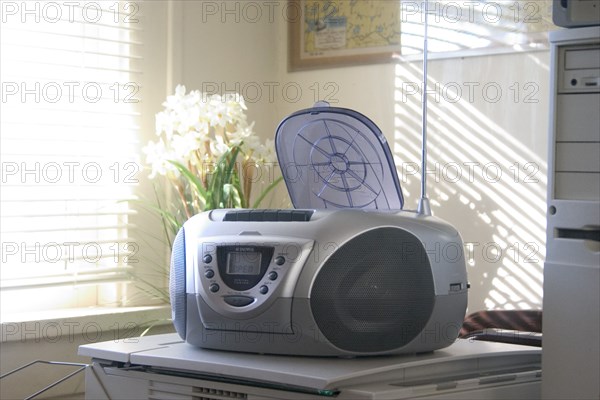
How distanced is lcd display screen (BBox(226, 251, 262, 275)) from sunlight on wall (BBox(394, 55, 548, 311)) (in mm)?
1131

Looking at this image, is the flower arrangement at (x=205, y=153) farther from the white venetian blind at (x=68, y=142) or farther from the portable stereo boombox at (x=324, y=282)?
the portable stereo boombox at (x=324, y=282)

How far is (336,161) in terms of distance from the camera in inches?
41.6

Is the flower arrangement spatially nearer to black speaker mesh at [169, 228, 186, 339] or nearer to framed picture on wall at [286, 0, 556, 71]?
framed picture on wall at [286, 0, 556, 71]

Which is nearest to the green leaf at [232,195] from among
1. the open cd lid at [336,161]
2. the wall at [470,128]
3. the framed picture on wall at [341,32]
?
the wall at [470,128]

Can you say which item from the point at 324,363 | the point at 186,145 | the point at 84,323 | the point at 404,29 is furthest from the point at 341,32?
the point at 324,363

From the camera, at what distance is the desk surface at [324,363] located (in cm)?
85

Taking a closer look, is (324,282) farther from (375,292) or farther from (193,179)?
(193,179)

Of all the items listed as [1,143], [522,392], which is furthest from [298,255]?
[1,143]

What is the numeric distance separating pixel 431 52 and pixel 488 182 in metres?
0.34

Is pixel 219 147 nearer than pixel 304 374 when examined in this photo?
No

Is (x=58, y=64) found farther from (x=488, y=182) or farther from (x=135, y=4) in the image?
(x=488, y=182)

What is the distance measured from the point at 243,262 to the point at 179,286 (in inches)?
3.7

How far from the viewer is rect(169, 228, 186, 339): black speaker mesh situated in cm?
101

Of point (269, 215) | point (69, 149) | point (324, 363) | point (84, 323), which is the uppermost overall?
point (69, 149)
